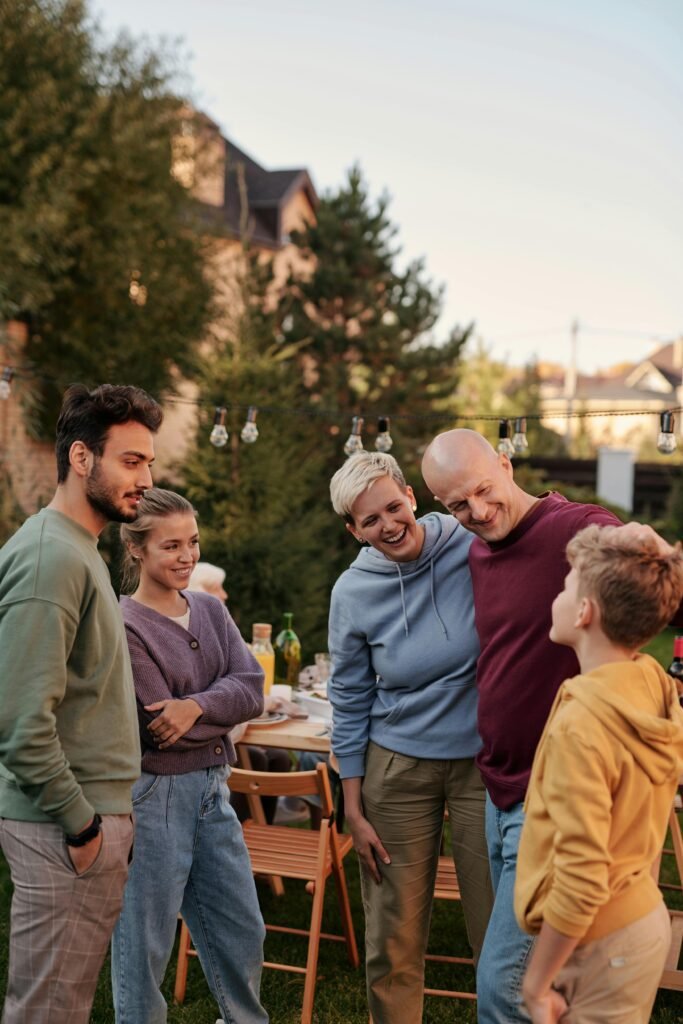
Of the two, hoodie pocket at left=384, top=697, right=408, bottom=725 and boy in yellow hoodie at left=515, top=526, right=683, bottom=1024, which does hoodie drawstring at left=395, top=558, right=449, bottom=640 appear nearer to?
hoodie pocket at left=384, top=697, right=408, bottom=725

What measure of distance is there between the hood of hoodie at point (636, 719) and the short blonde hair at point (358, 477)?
1.03 meters

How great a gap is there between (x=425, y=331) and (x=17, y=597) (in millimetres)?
14474

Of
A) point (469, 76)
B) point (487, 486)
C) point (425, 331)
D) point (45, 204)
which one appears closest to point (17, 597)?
point (487, 486)

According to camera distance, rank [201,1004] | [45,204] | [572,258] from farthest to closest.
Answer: [572,258]
[45,204]
[201,1004]

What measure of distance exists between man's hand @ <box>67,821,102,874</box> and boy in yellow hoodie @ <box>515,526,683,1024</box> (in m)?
0.95

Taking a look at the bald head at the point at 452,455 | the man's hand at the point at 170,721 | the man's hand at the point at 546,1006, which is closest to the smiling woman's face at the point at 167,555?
the man's hand at the point at 170,721

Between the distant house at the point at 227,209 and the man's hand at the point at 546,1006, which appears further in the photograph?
the distant house at the point at 227,209

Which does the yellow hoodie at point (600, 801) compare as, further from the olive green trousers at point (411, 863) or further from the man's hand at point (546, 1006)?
the olive green trousers at point (411, 863)

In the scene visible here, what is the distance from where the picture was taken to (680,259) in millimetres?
48625

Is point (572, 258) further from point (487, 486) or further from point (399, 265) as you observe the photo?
point (487, 486)

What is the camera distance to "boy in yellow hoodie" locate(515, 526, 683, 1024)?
191cm

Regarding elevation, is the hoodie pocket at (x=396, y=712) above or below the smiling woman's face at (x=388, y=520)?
below

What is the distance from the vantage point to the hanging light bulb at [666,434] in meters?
5.27

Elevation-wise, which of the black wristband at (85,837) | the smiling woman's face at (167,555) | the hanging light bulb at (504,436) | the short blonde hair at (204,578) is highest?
the hanging light bulb at (504,436)
